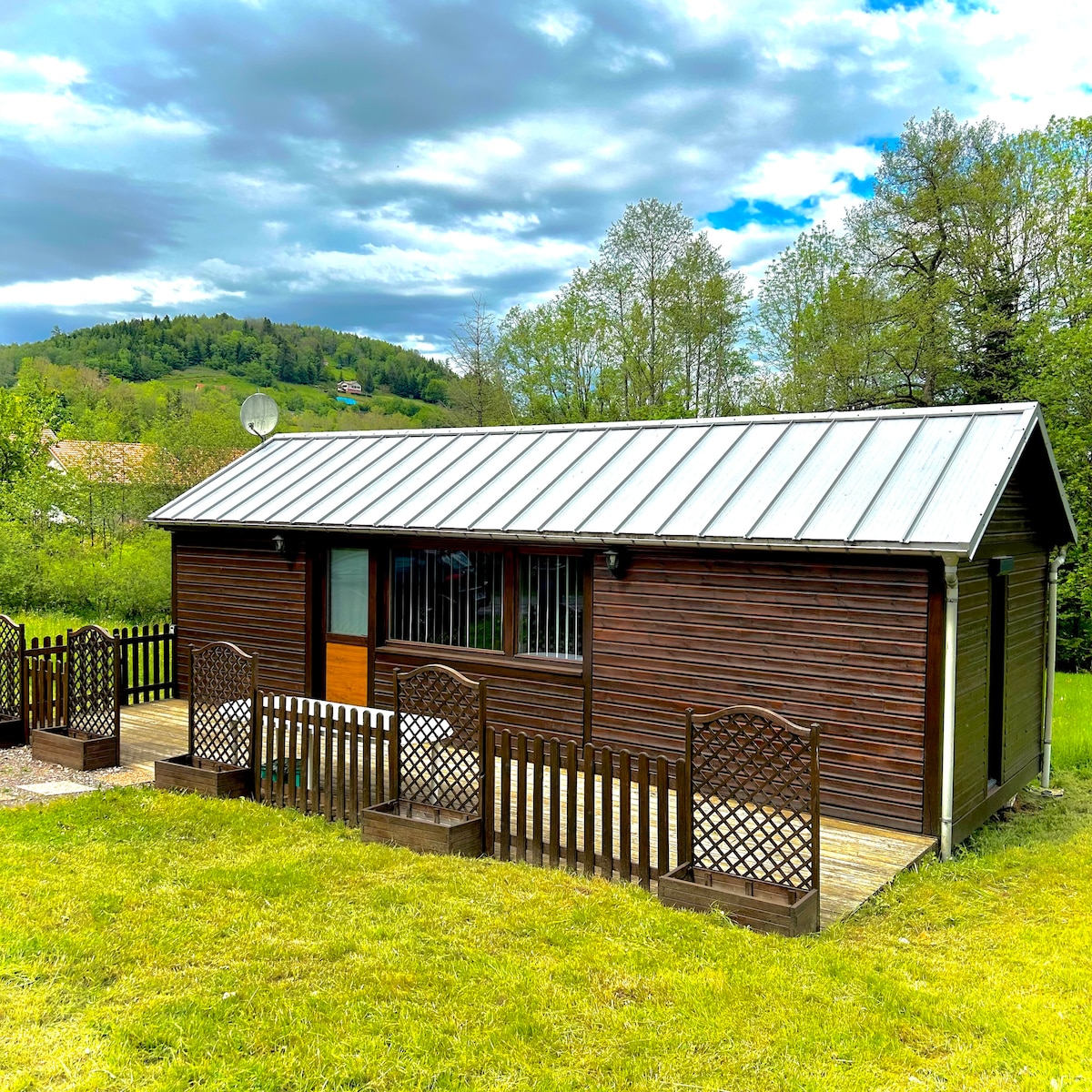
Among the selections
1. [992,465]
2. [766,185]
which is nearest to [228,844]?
[992,465]

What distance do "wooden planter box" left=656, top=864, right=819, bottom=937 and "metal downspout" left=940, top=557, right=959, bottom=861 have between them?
2.04 metres

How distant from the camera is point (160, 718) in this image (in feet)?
36.1

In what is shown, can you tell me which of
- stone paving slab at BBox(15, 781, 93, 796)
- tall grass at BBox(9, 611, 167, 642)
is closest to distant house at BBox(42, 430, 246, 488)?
tall grass at BBox(9, 611, 167, 642)

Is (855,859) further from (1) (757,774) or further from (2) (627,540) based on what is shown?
(2) (627,540)

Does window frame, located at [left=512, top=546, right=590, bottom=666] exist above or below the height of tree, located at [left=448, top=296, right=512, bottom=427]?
below

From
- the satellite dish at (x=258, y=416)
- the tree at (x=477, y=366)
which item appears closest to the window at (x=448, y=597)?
the satellite dish at (x=258, y=416)

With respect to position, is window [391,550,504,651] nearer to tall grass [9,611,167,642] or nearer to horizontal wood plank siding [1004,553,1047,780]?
horizontal wood plank siding [1004,553,1047,780]

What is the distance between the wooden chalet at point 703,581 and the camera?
6.86 metres

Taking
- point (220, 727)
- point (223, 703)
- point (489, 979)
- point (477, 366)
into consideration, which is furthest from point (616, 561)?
point (477, 366)

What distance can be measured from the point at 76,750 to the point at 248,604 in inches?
117

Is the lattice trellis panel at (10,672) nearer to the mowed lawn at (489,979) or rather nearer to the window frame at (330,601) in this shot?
the window frame at (330,601)

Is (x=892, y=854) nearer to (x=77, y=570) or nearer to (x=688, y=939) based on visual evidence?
(x=688, y=939)

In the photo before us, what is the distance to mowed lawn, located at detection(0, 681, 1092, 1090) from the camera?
372 centimetres

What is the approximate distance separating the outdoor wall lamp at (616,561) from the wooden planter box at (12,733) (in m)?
6.86
